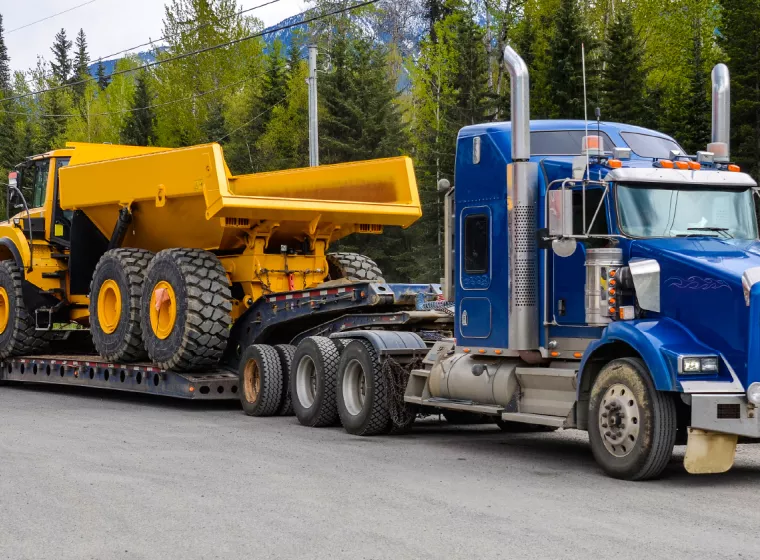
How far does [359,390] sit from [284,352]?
80.9 inches

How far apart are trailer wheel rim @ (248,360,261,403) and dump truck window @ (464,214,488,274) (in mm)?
4374

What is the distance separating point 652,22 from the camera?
44.8m

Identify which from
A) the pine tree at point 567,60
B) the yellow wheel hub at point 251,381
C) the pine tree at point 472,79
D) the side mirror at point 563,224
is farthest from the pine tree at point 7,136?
the side mirror at point 563,224

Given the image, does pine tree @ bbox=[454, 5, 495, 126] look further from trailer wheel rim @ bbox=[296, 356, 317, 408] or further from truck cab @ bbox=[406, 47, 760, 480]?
truck cab @ bbox=[406, 47, 760, 480]

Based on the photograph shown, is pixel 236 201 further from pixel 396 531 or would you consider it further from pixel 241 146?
pixel 241 146

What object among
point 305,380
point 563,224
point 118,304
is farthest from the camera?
point 118,304

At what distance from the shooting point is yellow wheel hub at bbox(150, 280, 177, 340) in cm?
1589

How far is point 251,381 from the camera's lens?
15.2 meters

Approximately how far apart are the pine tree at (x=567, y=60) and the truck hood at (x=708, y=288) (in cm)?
2661

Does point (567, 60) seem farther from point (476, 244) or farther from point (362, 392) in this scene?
point (476, 244)

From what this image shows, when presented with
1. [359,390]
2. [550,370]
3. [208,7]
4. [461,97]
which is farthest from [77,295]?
[208,7]

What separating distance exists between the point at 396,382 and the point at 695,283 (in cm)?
425

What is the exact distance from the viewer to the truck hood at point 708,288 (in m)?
9.06

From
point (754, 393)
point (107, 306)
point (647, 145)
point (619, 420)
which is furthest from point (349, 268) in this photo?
point (754, 393)
